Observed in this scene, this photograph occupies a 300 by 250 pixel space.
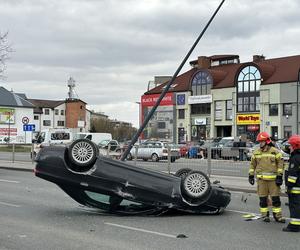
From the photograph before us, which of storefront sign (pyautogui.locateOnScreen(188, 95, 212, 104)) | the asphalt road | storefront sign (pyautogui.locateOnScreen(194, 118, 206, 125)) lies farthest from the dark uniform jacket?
storefront sign (pyautogui.locateOnScreen(194, 118, 206, 125))

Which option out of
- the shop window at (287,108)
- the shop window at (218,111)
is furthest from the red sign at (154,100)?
the shop window at (287,108)

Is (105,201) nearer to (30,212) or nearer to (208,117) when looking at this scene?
Result: (30,212)

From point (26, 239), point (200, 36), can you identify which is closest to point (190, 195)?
point (26, 239)

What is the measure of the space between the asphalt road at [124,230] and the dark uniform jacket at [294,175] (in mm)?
767

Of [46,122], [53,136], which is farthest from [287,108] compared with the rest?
[46,122]

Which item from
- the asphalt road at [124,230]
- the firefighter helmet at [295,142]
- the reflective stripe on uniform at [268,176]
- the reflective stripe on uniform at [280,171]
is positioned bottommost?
the asphalt road at [124,230]

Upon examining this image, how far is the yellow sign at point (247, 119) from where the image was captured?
63.5m

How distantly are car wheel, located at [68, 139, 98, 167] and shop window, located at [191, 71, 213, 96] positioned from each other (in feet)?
204

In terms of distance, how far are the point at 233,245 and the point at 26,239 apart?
3137 mm

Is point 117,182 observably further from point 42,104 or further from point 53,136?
point 42,104

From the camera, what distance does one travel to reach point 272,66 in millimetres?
65938

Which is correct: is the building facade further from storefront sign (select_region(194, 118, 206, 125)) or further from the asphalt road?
the asphalt road

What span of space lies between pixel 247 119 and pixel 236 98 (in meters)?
3.84

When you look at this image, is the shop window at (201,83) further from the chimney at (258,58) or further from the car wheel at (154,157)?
the car wheel at (154,157)
